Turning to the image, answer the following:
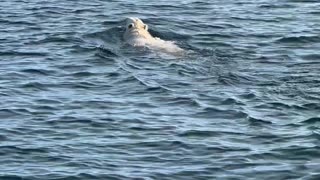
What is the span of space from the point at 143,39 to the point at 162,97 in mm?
5432

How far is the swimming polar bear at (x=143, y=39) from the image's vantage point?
22600 millimetres

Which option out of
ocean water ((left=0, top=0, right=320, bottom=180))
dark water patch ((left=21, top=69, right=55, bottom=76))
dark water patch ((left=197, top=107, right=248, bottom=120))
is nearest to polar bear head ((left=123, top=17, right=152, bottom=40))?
ocean water ((left=0, top=0, right=320, bottom=180))

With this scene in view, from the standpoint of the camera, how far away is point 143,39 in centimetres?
2359

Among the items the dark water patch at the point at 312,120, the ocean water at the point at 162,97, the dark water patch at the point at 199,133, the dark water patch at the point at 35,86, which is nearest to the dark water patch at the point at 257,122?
the ocean water at the point at 162,97

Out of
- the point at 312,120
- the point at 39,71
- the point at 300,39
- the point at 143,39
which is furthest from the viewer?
the point at 300,39

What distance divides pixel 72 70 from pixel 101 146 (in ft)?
18.6

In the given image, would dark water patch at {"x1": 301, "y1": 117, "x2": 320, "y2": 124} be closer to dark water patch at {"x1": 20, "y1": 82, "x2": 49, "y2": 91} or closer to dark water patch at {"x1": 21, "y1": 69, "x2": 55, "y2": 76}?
dark water patch at {"x1": 20, "y1": 82, "x2": 49, "y2": 91}

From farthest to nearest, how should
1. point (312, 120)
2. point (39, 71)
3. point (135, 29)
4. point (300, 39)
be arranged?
point (135, 29) → point (300, 39) → point (39, 71) → point (312, 120)

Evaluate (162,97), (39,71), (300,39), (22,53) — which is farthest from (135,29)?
(162,97)

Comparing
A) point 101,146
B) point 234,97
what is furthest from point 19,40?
point 101,146

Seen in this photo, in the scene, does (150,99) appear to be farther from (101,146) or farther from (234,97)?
(101,146)

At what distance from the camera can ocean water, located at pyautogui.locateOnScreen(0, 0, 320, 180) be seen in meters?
14.6

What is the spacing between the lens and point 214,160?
14664 mm

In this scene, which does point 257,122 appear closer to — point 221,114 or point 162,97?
point 221,114
